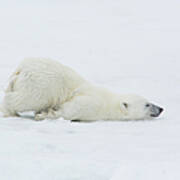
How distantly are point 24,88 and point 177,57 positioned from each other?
557cm

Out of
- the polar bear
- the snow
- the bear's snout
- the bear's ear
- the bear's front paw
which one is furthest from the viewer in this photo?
the bear's snout

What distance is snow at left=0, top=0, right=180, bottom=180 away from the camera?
4.93 meters

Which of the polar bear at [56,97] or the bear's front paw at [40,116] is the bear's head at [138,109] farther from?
the bear's front paw at [40,116]

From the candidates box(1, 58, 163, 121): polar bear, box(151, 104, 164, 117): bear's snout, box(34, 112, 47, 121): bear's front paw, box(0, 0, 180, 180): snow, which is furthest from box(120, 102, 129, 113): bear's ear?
box(34, 112, 47, 121): bear's front paw

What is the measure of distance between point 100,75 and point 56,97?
3564mm

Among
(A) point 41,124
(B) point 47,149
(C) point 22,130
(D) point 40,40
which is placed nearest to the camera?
(B) point 47,149

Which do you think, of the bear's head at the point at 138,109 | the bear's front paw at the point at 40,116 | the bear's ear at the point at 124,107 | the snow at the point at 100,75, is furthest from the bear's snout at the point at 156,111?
the bear's front paw at the point at 40,116

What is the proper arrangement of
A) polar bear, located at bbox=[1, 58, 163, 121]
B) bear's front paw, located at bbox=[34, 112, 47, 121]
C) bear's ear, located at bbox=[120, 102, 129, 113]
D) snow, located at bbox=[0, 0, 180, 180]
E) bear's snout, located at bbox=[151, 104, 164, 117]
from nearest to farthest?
1. snow, located at bbox=[0, 0, 180, 180]
2. polar bear, located at bbox=[1, 58, 163, 121]
3. bear's front paw, located at bbox=[34, 112, 47, 121]
4. bear's ear, located at bbox=[120, 102, 129, 113]
5. bear's snout, located at bbox=[151, 104, 164, 117]

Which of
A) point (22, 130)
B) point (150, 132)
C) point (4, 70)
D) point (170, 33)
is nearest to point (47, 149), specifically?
point (22, 130)

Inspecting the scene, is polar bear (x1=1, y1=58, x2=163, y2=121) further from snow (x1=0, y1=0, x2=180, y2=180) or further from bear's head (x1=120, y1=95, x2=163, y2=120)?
snow (x1=0, y1=0, x2=180, y2=180)

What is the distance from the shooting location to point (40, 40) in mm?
13320

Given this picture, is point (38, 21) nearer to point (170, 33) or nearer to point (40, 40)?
point (40, 40)

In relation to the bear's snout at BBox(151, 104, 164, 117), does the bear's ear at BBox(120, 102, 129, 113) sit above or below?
above

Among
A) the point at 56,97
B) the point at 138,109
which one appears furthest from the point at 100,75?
the point at 56,97
